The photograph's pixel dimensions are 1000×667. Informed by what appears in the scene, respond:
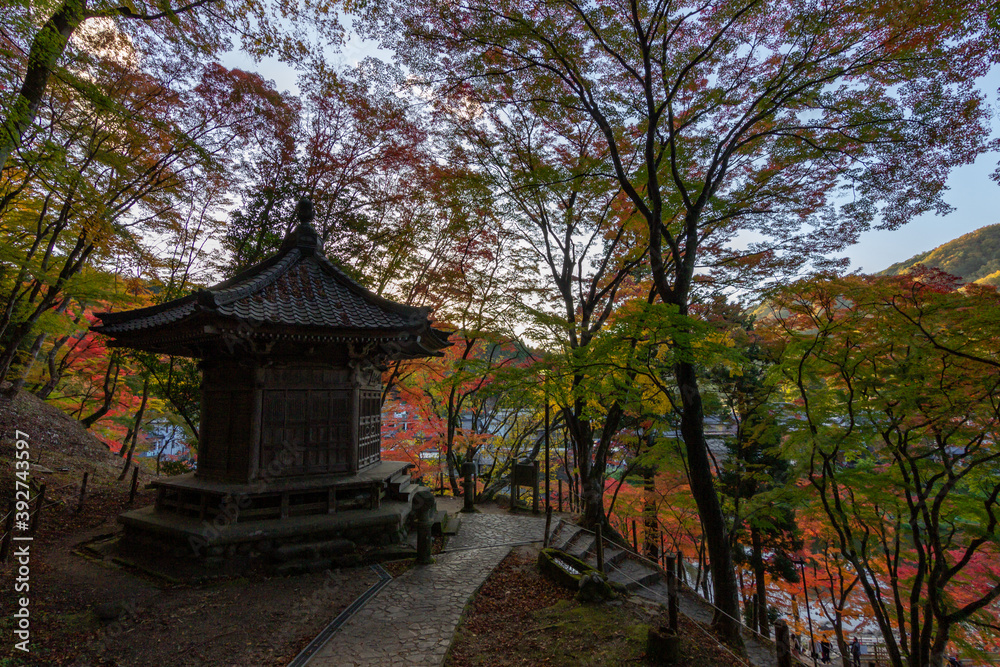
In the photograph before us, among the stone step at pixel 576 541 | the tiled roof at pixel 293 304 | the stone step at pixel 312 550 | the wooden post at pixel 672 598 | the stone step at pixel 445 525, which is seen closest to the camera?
the wooden post at pixel 672 598

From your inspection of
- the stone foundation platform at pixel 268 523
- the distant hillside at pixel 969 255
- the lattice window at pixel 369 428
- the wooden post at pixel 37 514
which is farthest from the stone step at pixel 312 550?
the distant hillside at pixel 969 255

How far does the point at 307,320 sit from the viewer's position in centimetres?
859

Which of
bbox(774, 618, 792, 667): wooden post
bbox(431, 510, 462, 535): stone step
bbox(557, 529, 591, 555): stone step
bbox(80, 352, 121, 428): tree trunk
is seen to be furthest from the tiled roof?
bbox(80, 352, 121, 428): tree trunk

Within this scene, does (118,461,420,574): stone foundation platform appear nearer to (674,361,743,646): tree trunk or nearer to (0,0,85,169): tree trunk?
(674,361,743,646): tree trunk

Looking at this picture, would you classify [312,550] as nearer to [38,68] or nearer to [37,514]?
[37,514]

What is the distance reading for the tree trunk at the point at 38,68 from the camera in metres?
6.51

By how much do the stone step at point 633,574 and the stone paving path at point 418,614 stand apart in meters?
2.60

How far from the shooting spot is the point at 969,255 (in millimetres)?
24203

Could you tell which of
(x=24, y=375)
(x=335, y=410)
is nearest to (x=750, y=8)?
(x=335, y=410)

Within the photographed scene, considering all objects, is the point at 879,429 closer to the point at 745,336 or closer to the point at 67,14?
the point at 745,336

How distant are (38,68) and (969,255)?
125 feet

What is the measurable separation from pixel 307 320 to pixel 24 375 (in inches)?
560

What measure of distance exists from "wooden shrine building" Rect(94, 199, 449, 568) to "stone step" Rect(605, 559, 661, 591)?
517cm

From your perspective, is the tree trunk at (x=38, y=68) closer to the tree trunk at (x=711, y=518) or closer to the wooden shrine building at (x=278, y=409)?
the wooden shrine building at (x=278, y=409)
